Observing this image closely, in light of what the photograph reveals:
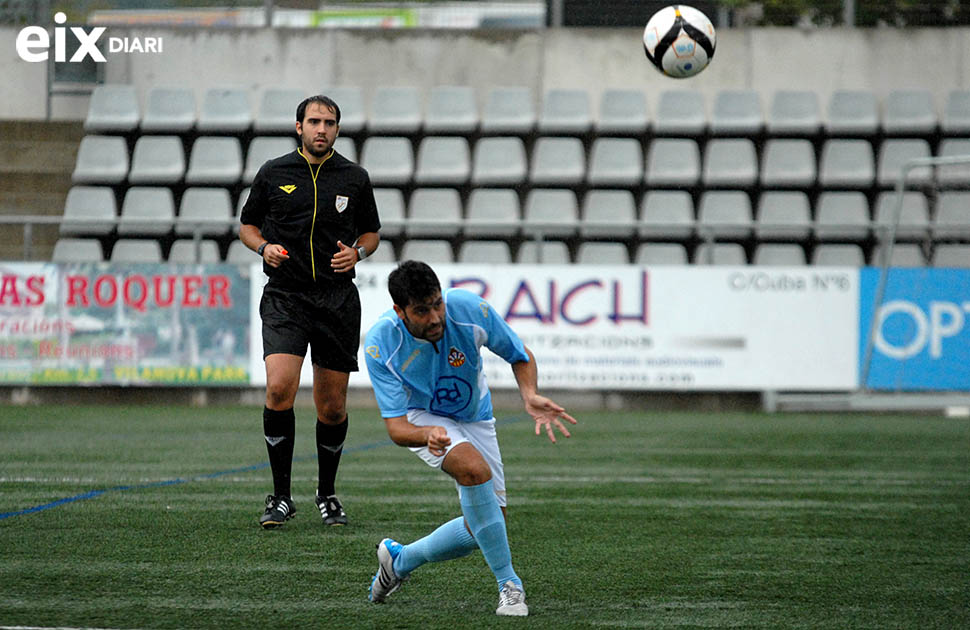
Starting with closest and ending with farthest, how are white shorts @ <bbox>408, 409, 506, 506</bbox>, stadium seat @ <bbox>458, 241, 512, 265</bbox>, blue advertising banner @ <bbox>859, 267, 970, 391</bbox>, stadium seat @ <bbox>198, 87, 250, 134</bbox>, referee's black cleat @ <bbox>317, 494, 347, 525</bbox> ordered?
white shorts @ <bbox>408, 409, 506, 506</bbox>
referee's black cleat @ <bbox>317, 494, 347, 525</bbox>
blue advertising banner @ <bbox>859, 267, 970, 391</bbox>
stadium seat @ <bbox>458, 241, 512, 265</bbox>
stadium seat @ <bbox>198, 87, 250, 134</bbox>

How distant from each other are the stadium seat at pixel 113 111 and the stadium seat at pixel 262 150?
1690 millimetres

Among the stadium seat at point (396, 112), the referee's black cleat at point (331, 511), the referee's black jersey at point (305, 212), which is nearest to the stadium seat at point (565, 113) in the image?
the stadium seat at point (396, 112)

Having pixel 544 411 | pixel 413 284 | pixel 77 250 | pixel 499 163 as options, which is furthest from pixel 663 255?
pixel 413 284

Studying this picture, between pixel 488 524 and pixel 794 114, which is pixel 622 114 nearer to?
pixel 794 114

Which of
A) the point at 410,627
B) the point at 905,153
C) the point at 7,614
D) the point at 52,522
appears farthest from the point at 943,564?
the point at 905,153

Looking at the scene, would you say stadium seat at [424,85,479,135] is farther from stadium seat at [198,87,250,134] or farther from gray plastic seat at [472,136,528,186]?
stadium seat at [198,87,250,134]

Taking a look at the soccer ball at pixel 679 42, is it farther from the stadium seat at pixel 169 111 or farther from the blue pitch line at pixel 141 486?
the stadium seat at pixel 169 111

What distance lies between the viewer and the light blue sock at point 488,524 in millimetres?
4230

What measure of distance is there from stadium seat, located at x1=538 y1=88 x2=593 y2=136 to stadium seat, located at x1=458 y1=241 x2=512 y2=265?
8.99 feet

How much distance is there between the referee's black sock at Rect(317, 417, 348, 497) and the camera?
6402mm

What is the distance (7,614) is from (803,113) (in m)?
Answer: 15.2

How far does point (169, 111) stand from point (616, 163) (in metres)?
6.16

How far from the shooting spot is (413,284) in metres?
4.09

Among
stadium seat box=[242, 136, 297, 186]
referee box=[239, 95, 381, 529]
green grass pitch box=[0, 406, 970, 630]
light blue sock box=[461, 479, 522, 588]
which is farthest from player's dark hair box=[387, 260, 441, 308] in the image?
stadium seat box=[242, 136, 297, 186]
